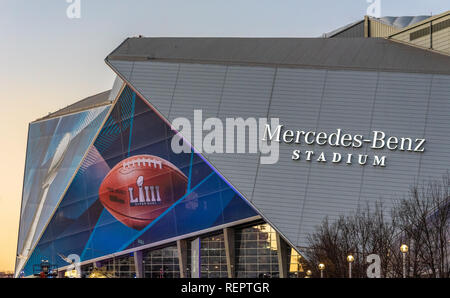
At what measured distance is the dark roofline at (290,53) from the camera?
7088 centimetres

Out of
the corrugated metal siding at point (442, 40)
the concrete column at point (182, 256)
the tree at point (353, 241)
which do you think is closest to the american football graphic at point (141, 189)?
the concrete column at point (182, 256)

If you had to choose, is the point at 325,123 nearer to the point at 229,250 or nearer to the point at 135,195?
the point at 229,250

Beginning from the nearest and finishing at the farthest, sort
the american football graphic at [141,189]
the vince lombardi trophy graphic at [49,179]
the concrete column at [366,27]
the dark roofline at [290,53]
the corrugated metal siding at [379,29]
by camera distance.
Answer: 1. the dark roofline at [290,53]
2. the american football graphic at [141,189]
3. the corrugated metal siding at [379,29]
4. the concrete column at [366,27]
5. the vince lombardi trophy graphic at [49,179]

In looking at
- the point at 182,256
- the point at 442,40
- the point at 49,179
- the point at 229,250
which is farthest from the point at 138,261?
the point at 442,40

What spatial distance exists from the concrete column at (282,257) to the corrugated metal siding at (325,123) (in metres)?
8.41

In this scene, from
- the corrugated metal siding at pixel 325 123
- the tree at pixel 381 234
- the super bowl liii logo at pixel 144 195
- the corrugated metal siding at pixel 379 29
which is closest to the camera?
the tree at pixel 381 234

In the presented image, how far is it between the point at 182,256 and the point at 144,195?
7.00 m

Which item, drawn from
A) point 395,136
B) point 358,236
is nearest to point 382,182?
point 395,136

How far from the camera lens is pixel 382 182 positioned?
218 ft

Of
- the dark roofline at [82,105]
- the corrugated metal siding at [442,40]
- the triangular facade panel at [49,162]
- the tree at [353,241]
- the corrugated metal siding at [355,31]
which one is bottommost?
the tree at [353,241]

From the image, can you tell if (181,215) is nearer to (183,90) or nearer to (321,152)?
(183,90)

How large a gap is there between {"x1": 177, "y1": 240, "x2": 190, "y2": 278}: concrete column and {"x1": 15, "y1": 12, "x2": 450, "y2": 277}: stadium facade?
17cm

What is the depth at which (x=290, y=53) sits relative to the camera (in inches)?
2945

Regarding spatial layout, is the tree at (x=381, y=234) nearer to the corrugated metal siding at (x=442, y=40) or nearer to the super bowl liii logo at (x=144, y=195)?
the corrugated metal siding at (x=442, y=40)
